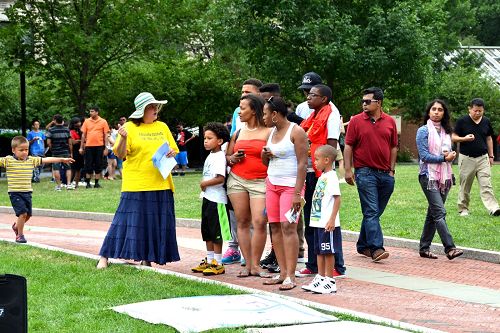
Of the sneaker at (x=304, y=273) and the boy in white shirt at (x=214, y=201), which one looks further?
the boy in white shirt at (x=214, y=201)

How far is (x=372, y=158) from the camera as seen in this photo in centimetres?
1204

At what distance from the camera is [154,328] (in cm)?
780

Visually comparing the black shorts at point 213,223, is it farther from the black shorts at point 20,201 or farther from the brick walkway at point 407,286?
the black shorts at point 20,201

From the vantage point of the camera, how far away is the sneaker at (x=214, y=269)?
11.1m

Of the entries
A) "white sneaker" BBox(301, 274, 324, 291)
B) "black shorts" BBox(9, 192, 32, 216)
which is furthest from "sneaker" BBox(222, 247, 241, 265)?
"black shorts" BBox(9, 192, 32, 216)

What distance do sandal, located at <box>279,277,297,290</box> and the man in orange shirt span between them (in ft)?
48.3

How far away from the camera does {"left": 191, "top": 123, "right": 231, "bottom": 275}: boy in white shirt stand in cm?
1124

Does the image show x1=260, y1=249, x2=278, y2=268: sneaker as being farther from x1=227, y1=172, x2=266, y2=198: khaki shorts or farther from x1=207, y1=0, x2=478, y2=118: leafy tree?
x1=207, y1=0, x2=478, y2=118: leafy tree

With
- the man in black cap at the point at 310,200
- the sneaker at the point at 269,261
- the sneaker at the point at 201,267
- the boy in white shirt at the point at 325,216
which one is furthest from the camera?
the sneaker at the point at 269,261

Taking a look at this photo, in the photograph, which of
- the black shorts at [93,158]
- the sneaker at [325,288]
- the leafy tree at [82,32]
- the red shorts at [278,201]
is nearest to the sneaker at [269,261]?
the red shorts at [278,201]

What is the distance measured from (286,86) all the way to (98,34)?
9.42 meters

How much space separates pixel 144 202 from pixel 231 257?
1.58 metres

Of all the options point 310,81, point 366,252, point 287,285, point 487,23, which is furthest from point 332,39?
point 487,23

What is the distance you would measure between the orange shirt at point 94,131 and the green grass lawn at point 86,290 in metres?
12.2
